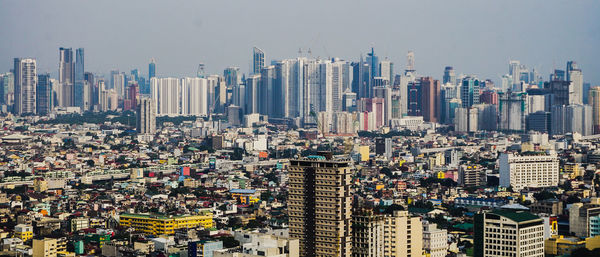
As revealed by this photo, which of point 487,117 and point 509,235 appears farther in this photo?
point 487,117

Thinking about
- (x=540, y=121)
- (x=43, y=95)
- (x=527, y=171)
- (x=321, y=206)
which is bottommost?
(x=527, y=171)

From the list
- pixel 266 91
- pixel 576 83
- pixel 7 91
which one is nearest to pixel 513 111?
pixel 576 83

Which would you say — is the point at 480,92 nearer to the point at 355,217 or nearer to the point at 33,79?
the point at 33,79

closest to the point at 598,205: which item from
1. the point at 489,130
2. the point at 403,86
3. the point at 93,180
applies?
the point at 93,180

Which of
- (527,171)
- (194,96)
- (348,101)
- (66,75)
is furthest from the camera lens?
(194,96)

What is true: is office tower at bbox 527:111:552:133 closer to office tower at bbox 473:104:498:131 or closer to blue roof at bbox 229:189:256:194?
office tower at bbox 473:104:498:131

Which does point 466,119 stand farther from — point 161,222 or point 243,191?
point 161,222

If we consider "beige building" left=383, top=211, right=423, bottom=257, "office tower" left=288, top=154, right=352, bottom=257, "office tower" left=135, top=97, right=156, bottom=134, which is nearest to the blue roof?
"beige building" left=383, top=211, right=423, bottom=257
